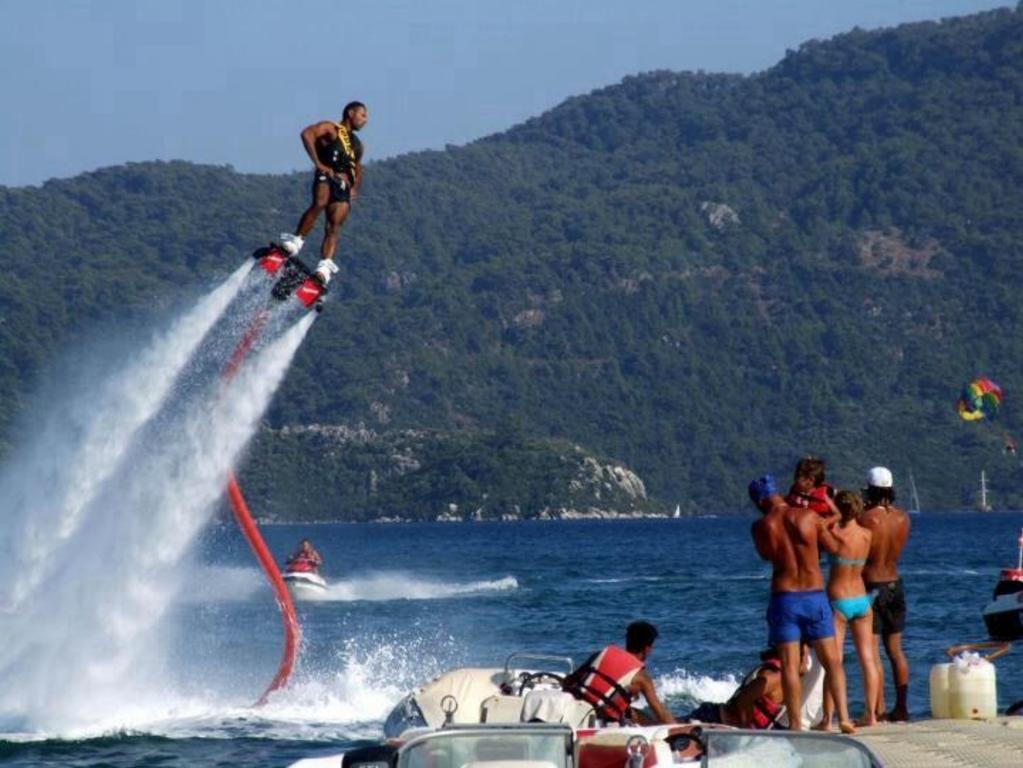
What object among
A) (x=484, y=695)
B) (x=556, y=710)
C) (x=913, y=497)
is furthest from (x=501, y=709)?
(x=913, y=497)

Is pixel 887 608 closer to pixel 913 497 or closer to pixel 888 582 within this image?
pixel 888 582

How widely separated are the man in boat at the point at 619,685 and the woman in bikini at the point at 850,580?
1.65 metres

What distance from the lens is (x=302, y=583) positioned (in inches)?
2306

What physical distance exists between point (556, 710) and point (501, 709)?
1.16m

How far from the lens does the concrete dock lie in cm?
1455

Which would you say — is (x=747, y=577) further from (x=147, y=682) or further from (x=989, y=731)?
(x=989, y=731)

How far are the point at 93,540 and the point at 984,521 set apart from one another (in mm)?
141410

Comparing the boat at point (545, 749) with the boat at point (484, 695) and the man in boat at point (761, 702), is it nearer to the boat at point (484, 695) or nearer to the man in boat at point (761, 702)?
the boat at point (484, 695)

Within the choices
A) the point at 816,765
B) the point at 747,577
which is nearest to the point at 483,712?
the point at 816,765

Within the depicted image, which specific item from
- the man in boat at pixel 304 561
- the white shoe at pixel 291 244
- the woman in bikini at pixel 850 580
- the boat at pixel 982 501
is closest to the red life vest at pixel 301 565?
the man in boat at pixel 304 561

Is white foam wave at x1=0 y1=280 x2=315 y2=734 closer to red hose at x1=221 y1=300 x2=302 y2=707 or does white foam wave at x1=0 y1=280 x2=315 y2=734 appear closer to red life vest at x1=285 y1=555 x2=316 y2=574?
red hose at x1=221 y1=300 x2=302 y2=707

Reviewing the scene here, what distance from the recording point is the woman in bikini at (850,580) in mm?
16125

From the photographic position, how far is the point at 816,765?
33.3ft

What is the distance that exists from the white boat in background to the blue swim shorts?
4365 centimetres
